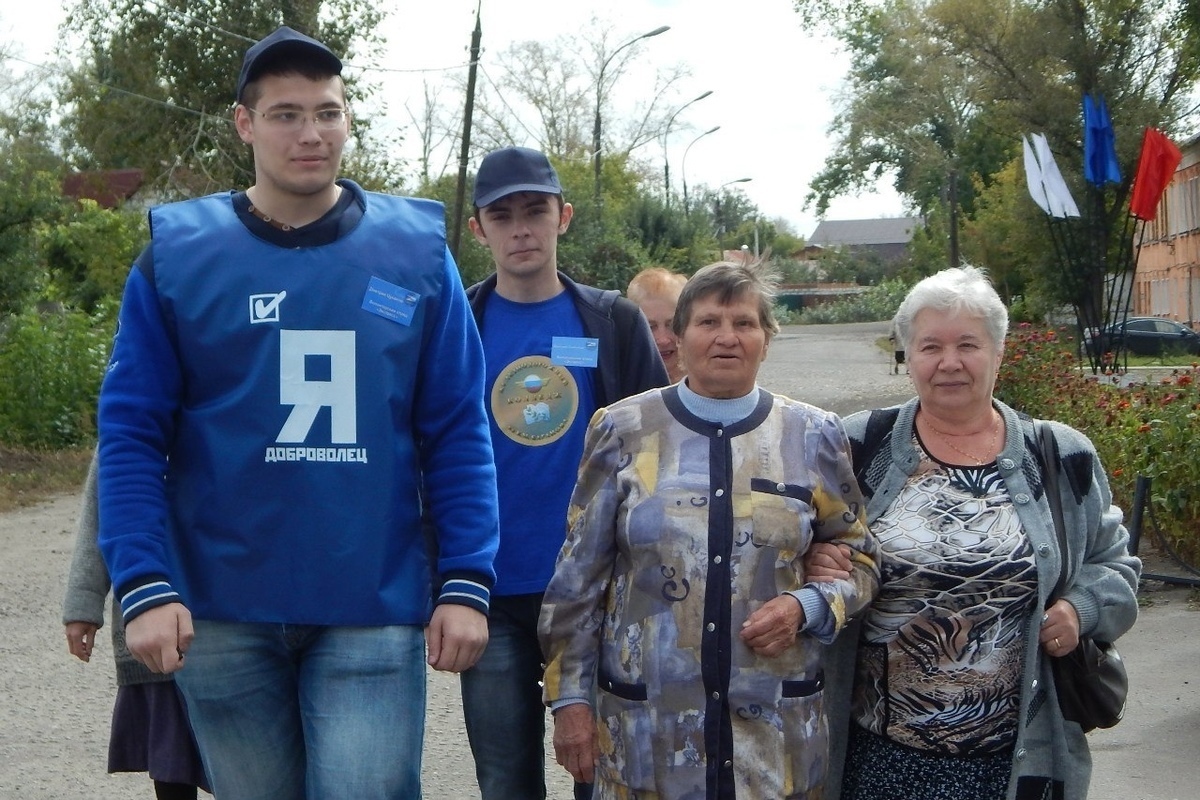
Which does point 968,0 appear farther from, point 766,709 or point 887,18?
point 766,709

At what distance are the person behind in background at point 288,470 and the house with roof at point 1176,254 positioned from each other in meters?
41.7

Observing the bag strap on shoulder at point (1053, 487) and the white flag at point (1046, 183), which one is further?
the white flag at point (1046, 183)

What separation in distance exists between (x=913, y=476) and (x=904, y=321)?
375mm

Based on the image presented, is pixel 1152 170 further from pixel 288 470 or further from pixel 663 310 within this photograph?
pixel 288 470

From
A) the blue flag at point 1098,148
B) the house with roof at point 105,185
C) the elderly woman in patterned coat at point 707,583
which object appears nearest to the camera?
the elderly woman in patterned coat at point 707,583

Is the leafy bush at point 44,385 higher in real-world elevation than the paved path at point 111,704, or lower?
higher

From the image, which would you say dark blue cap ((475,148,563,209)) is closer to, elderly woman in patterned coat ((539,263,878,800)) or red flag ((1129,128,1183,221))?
elderly woman in patterned coat ((539,263,878,800))

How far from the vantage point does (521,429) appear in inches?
143

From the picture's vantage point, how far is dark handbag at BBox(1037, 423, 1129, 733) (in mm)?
3158

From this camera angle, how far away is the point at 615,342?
12.2ft

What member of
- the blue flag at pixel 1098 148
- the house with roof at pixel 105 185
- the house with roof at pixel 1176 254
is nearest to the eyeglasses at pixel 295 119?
the blue flag at pixel 1098 148

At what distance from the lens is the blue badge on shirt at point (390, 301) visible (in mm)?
2721

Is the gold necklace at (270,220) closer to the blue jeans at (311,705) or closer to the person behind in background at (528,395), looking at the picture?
the blue jeans at (311,705)

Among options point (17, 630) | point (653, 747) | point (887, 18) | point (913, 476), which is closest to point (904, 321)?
point (913, 476)
